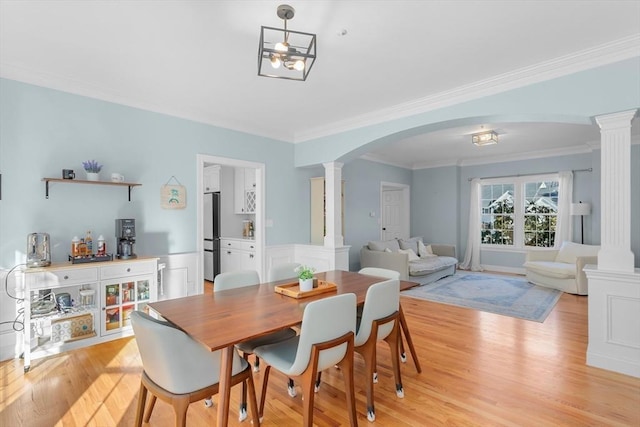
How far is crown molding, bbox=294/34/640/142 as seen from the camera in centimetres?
256

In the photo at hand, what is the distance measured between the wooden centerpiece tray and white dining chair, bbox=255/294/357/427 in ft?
1.31

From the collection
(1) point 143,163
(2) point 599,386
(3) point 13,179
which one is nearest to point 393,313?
(2) point 599,386

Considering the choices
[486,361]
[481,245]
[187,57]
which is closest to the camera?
[187,57]

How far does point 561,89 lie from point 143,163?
4.40 metres

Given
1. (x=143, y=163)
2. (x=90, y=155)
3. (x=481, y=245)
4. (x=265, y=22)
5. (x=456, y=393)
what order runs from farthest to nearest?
(x=481, y=245) → (x=143, y=163) → (x=90, y=155) → (x=456, y=393) → (x=265, y=22)

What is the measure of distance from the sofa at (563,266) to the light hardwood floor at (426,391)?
2.27 metres

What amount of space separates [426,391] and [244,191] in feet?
15.2

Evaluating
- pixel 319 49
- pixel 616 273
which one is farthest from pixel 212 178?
pixel 616 273

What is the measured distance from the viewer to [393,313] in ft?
7.70

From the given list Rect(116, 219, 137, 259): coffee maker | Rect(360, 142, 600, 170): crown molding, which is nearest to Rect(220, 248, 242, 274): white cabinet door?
Rect(116, 219, 137, 259): coffee maker

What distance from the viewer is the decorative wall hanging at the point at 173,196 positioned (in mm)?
3900

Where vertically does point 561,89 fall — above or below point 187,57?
below

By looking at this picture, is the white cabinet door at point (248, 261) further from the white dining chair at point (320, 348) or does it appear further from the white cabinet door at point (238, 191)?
the white dining chair at point (320, 348)

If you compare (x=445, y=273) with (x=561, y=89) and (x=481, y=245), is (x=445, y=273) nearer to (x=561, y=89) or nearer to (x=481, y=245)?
(x=481, y=245)
